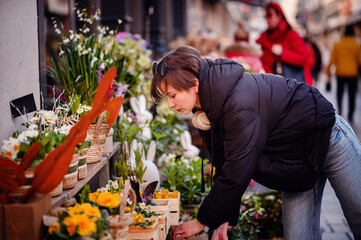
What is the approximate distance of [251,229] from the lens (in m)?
3.78

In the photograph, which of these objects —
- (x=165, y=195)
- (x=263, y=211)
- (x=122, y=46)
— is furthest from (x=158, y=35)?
(x=165, y=195)

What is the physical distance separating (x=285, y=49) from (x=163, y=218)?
3.61m

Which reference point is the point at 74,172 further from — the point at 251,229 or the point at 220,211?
the point at 251,229

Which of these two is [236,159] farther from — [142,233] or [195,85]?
[142,233]

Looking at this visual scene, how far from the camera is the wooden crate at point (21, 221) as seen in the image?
1848 millimetres

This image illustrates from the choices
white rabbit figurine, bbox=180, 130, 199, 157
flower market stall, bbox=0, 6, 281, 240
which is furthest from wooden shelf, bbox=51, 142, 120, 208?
white rabbit figurine, bbox=180, 130, 199, 157

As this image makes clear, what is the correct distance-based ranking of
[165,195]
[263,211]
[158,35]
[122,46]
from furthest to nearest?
[158,35] → [122,46] → [263,211] → [165,195]

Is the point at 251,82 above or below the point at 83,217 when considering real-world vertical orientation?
above

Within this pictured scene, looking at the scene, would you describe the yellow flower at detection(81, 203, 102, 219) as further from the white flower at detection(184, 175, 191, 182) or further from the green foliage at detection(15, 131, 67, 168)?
the white flower at detection(184, 175, 191, 182)

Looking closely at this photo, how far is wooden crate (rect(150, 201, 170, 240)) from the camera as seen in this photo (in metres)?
2.61

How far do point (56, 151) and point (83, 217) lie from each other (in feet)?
0.99

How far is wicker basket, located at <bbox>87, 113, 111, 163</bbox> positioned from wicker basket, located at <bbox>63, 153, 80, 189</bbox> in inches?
20.5

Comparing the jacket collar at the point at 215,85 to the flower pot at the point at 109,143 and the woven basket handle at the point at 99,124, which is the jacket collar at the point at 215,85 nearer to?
the woven basket handle at the point at 99,124

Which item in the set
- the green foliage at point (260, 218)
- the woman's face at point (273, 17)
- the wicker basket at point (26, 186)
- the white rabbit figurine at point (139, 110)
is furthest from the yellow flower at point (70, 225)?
the woman's face at point (273, 17)
